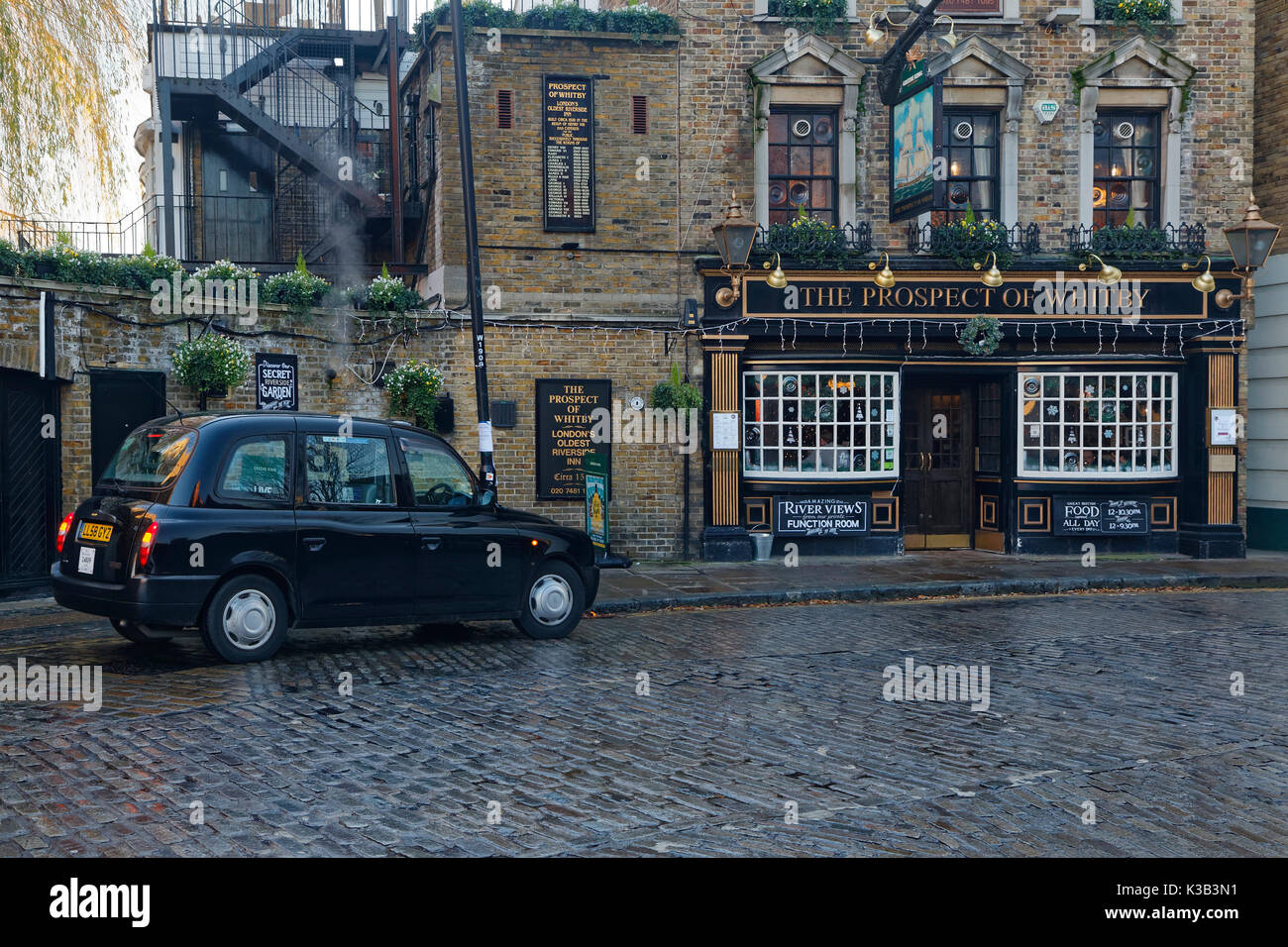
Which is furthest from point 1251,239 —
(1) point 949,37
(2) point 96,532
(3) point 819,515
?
(2) point 96,532

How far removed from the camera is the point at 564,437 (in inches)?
627

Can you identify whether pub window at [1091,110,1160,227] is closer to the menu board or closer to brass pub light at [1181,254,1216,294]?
brass pub light at [1181,254,1216,294]

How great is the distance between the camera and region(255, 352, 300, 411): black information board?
14.2 m

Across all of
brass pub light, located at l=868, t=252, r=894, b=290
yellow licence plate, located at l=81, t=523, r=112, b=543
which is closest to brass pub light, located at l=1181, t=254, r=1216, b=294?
brass pub light, located at l=868, t=252, r=894, b=290

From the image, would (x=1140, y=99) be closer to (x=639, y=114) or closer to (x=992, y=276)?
(x=992, y=276)

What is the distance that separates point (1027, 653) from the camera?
30.8 feet

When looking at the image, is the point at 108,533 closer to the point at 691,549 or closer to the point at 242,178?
the point at 691,549

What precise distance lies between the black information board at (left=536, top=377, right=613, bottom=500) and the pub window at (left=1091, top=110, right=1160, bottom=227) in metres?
7.88

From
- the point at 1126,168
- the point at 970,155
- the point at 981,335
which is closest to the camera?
the point at 981,335

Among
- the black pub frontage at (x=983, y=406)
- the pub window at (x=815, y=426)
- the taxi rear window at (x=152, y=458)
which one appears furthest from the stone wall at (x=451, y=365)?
the taxi rear window at (x=152, y=458)

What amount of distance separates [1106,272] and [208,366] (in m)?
11.9

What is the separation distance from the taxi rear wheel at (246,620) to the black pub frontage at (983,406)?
8358 mm

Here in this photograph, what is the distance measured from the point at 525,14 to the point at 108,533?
1014 cm

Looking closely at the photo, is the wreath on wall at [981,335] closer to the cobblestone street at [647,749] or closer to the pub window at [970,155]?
the pub window at [970,155]
